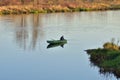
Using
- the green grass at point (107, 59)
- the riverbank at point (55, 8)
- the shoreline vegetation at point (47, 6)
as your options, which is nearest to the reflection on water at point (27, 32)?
the green grass at point (107, 59)

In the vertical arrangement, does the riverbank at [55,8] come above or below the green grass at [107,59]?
above

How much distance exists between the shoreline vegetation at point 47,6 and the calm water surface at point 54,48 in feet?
24.7

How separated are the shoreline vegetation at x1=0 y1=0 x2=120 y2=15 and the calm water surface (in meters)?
7.54

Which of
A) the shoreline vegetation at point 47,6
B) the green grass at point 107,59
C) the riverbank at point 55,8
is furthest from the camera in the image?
the shoreline vegetation at point 47,6

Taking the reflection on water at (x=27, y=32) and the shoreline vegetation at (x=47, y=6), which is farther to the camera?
the shoreline vegetation at (x=47, y=6)

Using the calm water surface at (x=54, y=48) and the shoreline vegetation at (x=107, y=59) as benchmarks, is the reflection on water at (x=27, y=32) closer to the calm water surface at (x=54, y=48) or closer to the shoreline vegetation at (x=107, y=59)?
the calm water surface at (x=54, y=48)

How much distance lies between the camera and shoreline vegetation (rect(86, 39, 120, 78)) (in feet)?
64.5

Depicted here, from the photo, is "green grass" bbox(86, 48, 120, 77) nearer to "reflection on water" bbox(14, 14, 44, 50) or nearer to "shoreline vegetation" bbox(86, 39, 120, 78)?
"shoreline vegetation" bbox(86, 39, 120, 78)

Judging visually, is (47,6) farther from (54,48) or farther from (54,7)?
(54,48)

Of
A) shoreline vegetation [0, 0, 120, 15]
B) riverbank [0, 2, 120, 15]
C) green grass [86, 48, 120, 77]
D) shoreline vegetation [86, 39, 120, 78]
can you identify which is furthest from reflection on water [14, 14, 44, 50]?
shoreline vegetation [0, 0, 120, 15]

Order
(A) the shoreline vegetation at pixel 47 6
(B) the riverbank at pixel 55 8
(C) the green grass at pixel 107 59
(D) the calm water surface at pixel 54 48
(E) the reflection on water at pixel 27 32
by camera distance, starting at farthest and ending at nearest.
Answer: (A) the shoreline vegetation at pixel 47 6
(B) the riverbank at pixel 55 8
(E) the reflection on water at pixel 27 32
(D) the calm water surface at pixel 54 48
(C) the green grass at pixel 107 59

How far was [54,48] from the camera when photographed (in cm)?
2873

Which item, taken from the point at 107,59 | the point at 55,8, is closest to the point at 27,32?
the point at 107,59

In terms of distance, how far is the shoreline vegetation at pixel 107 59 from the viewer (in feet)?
64.5
